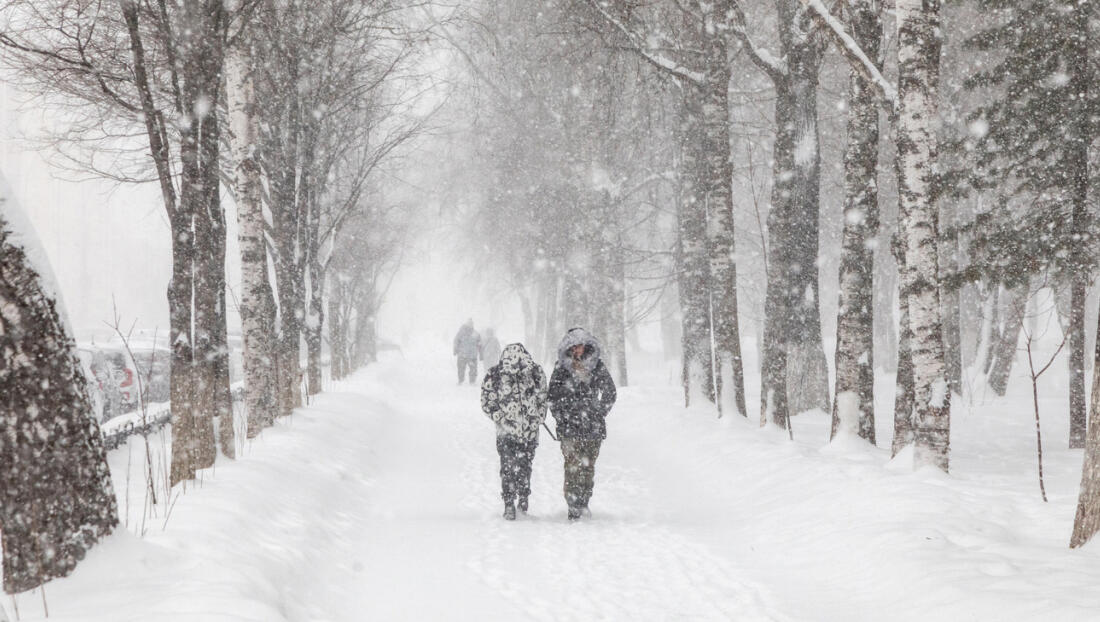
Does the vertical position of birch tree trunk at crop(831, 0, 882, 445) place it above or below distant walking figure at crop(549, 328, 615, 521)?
above

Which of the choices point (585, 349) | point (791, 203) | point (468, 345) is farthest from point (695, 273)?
point (468, 345)

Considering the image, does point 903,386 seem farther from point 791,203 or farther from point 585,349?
point 585,349

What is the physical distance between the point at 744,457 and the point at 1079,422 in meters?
6.40

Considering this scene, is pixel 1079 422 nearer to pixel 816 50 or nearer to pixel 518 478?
pixel 816 50

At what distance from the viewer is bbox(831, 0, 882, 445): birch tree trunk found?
917cm

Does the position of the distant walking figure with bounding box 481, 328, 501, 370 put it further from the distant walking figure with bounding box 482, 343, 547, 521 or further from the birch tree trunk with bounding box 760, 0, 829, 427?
the distant walking figure with bounding box 482, 343, 547, 521

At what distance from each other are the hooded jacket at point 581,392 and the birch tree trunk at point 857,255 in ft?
10.6

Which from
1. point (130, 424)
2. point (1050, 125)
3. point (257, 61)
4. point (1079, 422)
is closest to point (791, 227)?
point (1050, 125)

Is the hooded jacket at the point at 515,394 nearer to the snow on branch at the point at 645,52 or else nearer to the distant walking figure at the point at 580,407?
the distant walking figure at the point at 580,407

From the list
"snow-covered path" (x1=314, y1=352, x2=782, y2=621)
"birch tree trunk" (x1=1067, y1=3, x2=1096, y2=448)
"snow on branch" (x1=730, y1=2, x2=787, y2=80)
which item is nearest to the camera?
"snow-covered path" (x1=314, y1=352, x2=782, y2=621)

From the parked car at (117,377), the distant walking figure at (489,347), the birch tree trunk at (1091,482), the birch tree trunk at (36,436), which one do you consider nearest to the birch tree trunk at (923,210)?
the birch tree trunk at (1091,482)

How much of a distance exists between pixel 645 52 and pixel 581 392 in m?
6.83

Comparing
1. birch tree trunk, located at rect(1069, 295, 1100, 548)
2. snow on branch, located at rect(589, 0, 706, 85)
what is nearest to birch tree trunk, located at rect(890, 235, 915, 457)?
birch tree trunk, located at rect(1069, 295, 1100, 548)

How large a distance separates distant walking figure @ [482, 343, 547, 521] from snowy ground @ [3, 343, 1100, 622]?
0.46m
